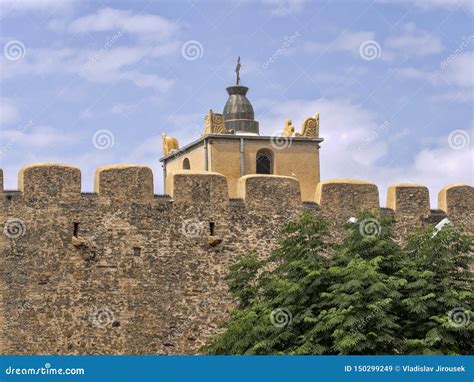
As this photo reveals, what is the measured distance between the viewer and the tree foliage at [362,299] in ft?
79.1

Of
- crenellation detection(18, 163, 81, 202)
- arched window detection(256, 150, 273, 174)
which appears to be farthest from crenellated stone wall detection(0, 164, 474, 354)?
arched window detection(256, 150, 273, 174)

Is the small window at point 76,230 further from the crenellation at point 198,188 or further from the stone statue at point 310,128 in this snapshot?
the stone statue at point 310,128

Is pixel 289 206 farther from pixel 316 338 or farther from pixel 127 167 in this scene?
pixel 316 338

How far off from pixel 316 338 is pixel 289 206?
20.1ft

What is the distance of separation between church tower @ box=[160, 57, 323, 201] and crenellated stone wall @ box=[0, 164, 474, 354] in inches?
300

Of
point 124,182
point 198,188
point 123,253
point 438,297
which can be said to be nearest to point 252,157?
point 198,188

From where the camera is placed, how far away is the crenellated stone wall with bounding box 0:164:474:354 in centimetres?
2819

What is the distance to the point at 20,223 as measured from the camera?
28297 millimetres

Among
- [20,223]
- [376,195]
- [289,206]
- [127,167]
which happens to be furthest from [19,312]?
[376,195]

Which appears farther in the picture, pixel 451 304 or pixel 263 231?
pixel 263 231

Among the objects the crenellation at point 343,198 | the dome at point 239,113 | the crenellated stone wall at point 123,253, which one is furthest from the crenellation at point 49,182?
the dome at point 239,113

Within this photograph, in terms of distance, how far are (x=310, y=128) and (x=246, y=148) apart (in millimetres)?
1886

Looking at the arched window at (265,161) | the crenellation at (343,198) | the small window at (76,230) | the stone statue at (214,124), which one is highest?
the stone statue at (214,124)

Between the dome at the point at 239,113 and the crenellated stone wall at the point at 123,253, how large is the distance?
8180 millimetres
